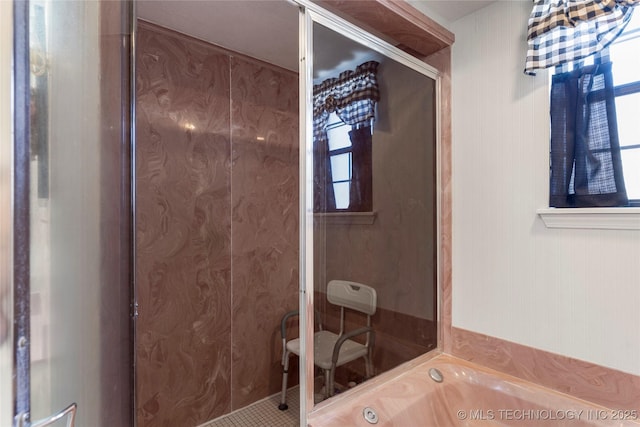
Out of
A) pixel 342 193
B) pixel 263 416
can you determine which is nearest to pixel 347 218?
pixel 342 193

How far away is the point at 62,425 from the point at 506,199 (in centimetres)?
183

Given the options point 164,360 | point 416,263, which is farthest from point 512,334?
point 164,360

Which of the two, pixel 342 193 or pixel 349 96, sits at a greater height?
pixel 349 96

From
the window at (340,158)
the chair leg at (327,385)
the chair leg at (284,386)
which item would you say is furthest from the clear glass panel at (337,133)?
the chair leg at (284,386)

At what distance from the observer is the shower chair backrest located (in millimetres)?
1469

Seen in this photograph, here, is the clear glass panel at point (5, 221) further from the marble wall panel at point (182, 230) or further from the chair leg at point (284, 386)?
the chair leg at point (284, 386)

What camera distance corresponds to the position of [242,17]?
1.82 meters

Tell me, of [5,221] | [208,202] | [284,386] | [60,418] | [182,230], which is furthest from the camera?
[284,386]

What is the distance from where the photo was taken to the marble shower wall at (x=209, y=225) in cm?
188

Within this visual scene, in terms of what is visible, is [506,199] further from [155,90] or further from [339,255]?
[155,90]

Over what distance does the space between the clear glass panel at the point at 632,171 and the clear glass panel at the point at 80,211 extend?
182 cm

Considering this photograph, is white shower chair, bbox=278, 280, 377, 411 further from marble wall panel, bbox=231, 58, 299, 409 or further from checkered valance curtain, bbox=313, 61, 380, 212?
marble wall panel, bbox=231, 58, 299, 409

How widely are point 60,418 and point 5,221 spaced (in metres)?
0.39

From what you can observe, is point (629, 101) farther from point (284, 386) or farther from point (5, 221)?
point (284, 386)
